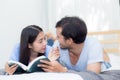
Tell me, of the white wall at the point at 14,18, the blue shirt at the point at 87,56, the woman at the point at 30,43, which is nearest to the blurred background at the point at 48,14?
the white wall at the point at 14,18

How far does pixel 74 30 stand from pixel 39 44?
12.7 inches

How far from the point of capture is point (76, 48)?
143cm

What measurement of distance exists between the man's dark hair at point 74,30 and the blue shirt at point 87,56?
0.07 metres

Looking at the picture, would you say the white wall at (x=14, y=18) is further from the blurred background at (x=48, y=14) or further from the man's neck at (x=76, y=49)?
the man's neck at (x=76, y=49)

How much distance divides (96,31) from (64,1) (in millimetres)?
418

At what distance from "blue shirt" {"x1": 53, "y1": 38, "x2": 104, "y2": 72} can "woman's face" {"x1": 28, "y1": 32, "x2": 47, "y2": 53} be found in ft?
0.45

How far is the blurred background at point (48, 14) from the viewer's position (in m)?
2.56

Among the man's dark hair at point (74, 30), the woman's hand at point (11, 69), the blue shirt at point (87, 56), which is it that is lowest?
the woman's hand at point (11, 69)

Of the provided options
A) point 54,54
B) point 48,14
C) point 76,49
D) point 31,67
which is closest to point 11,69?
point 31,67

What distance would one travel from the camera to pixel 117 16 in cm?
258

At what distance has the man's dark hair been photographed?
53.1 inches

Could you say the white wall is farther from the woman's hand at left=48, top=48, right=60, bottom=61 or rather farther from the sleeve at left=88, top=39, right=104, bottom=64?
the sleeve at left=88, top=39, right=104, bottom=64

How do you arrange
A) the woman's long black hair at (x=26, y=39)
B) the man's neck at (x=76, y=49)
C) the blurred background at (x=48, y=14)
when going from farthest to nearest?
the blurred background at (x=48, y=14) < the woman's long black hair at (x=26, y=39) < the man's neck at (x=76, y=49)

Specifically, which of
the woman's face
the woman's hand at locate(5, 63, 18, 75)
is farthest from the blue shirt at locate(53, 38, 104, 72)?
the woman's hand at locate(5, 63, 18, 75)
